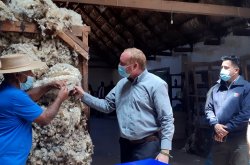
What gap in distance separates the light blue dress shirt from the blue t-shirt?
836 mm

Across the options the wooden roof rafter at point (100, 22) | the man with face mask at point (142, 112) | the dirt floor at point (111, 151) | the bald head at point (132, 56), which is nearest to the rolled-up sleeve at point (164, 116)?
the man with face mask at point (142, 112)

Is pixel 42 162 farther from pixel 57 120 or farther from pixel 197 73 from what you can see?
pixel 197 73

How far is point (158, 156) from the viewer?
2.76 metres

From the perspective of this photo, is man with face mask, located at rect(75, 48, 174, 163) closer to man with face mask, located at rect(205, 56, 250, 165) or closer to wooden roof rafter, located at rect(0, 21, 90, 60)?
wooden roof rafter, located at rect(0, 21, 90, 60)

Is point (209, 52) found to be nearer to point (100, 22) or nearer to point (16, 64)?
point (100, 22)

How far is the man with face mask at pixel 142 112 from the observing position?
2803 millimetres

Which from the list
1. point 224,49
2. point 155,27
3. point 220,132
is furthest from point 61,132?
point 155,27

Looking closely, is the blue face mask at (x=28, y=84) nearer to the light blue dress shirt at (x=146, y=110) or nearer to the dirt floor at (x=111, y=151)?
the light blue dress shirt at (x=146, y=110)

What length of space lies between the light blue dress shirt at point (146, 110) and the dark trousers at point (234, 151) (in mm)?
1001

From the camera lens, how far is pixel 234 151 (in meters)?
3.54

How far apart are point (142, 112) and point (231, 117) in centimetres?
110

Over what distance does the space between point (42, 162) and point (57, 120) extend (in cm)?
37

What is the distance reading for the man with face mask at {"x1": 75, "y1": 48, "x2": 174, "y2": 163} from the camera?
9.20 feet

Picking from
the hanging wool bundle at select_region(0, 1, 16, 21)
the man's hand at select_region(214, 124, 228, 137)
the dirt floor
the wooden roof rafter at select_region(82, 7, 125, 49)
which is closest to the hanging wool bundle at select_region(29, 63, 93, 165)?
the hanging wool bundle at select_region(0, 1, 16, 21)
